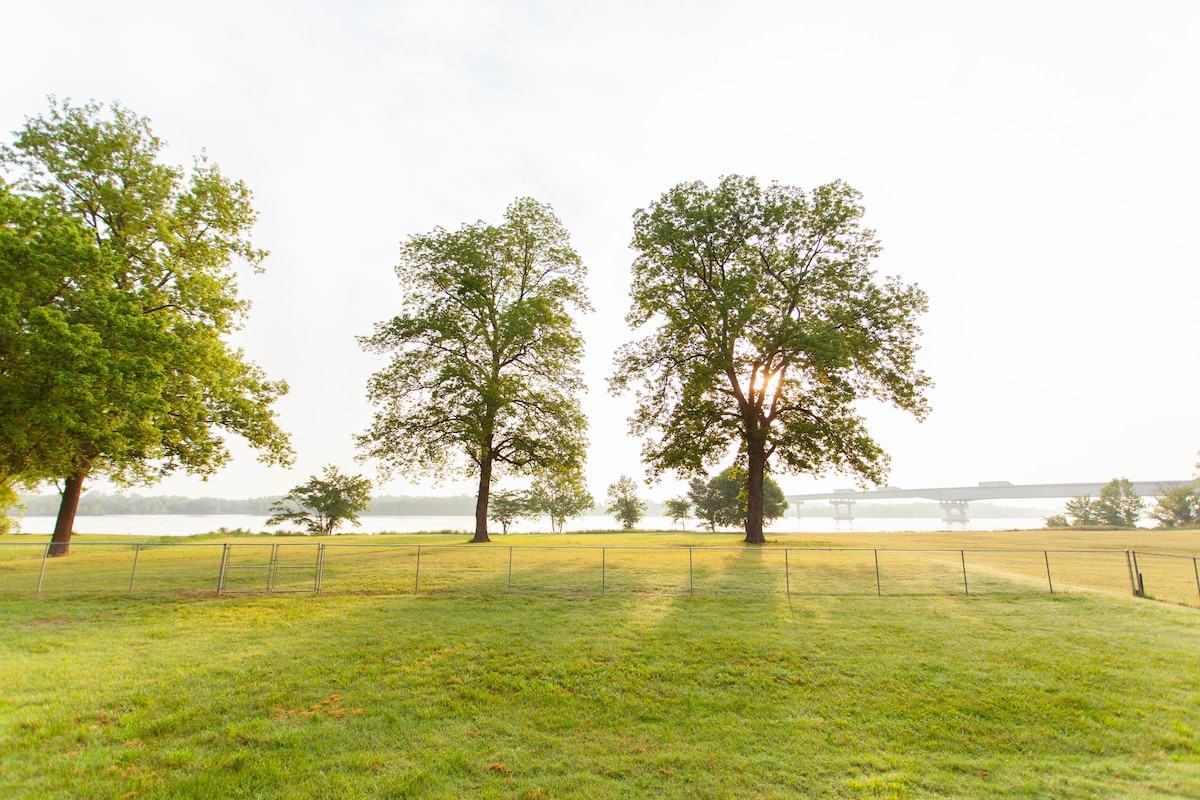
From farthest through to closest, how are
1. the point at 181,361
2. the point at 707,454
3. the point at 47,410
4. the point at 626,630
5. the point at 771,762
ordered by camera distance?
the point at 707,454 < the point at 181,361 < the point at 47,410 < the point at 626,630 < the point at 771,762

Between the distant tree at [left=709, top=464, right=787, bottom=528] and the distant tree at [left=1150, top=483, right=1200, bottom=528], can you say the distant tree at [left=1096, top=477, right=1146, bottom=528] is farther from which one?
the distant tree at [left=709, top=464, right=787, bottom=528]

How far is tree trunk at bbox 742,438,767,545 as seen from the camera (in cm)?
3222

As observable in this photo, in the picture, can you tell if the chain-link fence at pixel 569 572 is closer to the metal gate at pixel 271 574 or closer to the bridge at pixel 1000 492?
the metal gate at pixel 271 574

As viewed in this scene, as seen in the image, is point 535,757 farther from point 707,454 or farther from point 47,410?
point 707,454

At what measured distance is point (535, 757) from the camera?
7.39 metres

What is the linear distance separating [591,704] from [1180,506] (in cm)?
9482

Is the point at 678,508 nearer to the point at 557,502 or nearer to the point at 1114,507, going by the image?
the point at 557,502

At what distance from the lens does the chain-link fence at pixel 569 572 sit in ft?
56.4

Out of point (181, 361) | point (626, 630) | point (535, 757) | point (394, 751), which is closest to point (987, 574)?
point (626, 630)

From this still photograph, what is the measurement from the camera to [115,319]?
66.6 feet

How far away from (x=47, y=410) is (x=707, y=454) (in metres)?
30.8

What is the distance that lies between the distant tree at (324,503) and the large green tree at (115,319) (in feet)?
69.9

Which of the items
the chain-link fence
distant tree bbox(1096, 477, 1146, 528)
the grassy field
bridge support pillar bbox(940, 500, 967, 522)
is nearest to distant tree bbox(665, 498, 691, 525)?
the chain-link fence

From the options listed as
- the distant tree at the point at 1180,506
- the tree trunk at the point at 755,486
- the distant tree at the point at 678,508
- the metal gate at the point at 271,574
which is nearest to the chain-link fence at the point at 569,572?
the metal gate at the point at 271,574
